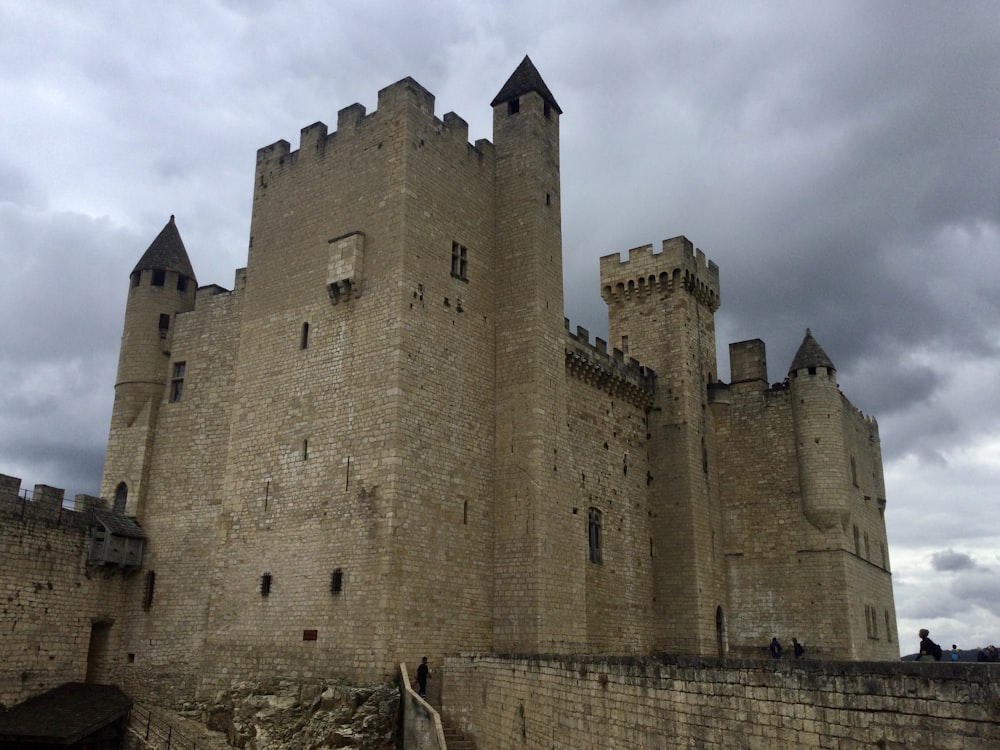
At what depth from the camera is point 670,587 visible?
85.7 ft

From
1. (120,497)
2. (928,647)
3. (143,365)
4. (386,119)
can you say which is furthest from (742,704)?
(143,365)

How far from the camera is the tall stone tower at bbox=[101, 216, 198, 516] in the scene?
24844 mm

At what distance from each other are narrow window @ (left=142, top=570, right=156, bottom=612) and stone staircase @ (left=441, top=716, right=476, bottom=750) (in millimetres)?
10155

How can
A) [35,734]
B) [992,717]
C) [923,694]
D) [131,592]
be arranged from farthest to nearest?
[131,592] → [35,734] → [923,694] → [992,717]

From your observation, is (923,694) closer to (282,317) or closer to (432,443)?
(432,443)

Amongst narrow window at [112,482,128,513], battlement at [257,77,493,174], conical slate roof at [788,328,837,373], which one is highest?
battlement at [257,77,493,174]

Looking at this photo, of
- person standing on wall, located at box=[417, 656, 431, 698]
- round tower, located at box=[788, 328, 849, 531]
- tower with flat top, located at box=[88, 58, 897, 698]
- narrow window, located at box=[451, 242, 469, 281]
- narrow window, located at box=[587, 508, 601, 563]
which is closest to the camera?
person standing on wall, located at box=[417, 656, 431, 698]

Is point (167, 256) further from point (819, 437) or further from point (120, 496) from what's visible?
point (819, 437)

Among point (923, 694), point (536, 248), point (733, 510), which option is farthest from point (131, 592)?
point (923, 694)

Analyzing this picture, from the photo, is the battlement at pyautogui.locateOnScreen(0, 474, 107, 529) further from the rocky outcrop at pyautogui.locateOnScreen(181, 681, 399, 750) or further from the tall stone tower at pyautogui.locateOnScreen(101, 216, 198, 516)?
the rocky outcrop at pyautogui.locateOnScreen(181, 681, 399, 750)

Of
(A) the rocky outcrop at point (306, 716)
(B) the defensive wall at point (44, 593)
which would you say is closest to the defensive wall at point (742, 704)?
(A) the rocky outcrop at point (306, 716)

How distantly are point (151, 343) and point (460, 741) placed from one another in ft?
50.3

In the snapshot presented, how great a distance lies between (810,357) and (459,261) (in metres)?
13.7

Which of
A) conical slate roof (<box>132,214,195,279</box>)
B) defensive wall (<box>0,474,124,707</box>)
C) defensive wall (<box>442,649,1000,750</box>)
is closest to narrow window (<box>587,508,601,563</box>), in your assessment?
defensive wall (<box>442,649,1000,750</box>)
